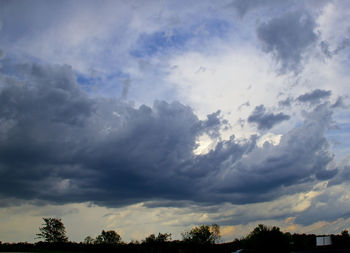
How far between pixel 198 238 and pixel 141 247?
59547mm

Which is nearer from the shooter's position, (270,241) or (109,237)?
(270,241)

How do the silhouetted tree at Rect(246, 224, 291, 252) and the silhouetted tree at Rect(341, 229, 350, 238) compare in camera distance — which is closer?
the silhouetted tree at Rect(246, 224, 291, 252)

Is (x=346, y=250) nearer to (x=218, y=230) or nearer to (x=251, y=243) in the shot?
(x=251, y=243)

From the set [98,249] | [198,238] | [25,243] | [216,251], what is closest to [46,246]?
[25,243]

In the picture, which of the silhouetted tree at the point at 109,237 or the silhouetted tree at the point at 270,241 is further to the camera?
the silhouetted tree at the point at 109,237

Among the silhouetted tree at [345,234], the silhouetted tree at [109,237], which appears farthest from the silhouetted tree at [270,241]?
the silhouetted tree at [109,237]

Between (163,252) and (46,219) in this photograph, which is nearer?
(163,252)

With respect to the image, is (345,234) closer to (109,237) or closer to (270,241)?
(270,241)

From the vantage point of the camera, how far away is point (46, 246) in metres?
91.9

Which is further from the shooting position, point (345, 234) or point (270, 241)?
point (345, 234)

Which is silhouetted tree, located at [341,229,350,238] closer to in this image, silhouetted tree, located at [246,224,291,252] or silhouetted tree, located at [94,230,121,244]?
silhouetted tree, located at [246,224,291,252]

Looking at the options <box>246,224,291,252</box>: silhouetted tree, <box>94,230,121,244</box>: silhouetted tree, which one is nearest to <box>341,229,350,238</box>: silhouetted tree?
<box>246,224,291,252</box>: silhouetted tree

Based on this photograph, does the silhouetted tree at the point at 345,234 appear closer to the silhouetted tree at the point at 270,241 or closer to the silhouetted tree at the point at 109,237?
the silhouetted tree at the point at 270,241

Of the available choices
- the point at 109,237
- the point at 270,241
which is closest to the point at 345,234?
the point at 270,241
